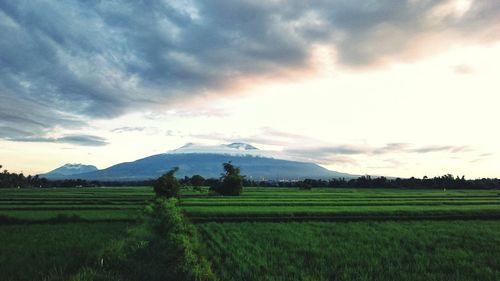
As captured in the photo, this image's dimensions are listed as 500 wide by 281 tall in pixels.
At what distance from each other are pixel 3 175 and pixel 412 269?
16530 cm

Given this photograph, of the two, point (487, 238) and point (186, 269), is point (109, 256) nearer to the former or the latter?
point (186, 269)

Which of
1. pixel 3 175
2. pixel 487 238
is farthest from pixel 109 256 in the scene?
pixel 3 175

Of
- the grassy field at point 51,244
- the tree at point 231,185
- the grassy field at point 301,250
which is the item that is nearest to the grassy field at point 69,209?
the grassy field at point 51,244

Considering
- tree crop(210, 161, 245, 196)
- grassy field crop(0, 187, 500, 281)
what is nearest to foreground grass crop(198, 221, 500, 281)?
grassy field crop(0, 187, 500, 281)

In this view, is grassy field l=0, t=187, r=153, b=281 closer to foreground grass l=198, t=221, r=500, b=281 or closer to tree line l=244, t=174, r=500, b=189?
foreground grass l=198, t=221, r=500, b=281

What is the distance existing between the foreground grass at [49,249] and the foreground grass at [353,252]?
5151 mm

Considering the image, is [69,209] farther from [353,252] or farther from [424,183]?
[424,183]

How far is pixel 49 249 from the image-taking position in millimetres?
17531

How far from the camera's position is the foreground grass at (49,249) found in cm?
1305

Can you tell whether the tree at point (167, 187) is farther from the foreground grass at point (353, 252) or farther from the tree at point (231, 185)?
the foreground grass at point (353, 252)

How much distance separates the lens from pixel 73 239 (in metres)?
20.9

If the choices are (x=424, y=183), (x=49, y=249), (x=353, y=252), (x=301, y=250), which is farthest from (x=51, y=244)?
(x=424, y=183)

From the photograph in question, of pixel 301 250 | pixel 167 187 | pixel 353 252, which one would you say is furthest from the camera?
pixel 167 187

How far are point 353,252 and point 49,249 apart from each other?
1344 cm
